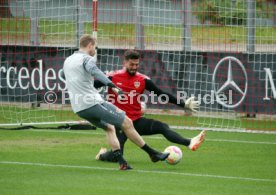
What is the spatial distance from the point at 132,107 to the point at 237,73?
599cm

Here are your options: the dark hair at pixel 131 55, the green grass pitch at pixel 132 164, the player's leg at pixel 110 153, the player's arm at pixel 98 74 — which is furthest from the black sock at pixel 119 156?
the dark hair at pixel 131 55

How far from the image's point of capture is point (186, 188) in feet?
37.8

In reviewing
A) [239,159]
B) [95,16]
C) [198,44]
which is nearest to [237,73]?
[198,44]

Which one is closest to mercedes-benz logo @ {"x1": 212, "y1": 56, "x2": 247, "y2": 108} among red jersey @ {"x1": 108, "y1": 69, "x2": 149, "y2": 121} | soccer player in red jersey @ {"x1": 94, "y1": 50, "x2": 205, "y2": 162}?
soccer player in red jersey @ {"x1": 94, "y1": 50, "x2": 205, "y2": 162}

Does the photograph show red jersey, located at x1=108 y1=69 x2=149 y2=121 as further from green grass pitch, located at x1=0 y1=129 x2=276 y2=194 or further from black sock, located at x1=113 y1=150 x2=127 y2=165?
black sock, located at x1=113 y1=150 x2=127 y2=165

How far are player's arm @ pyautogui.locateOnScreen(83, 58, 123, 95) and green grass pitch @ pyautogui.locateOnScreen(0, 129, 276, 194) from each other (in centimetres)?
122

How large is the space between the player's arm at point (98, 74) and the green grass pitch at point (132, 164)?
4.01ft

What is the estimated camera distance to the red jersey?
46.7 feet

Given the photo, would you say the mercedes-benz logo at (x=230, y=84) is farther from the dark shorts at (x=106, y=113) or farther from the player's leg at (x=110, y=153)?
the dark shorts at (x=106, y=113)

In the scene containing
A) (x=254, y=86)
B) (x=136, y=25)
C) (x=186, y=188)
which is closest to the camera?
(x=186, y=188)

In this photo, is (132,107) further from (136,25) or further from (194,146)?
(136,25)

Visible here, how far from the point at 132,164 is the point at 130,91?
1.22 metres

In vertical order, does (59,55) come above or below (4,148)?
above

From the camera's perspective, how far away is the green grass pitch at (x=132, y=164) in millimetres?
11539
